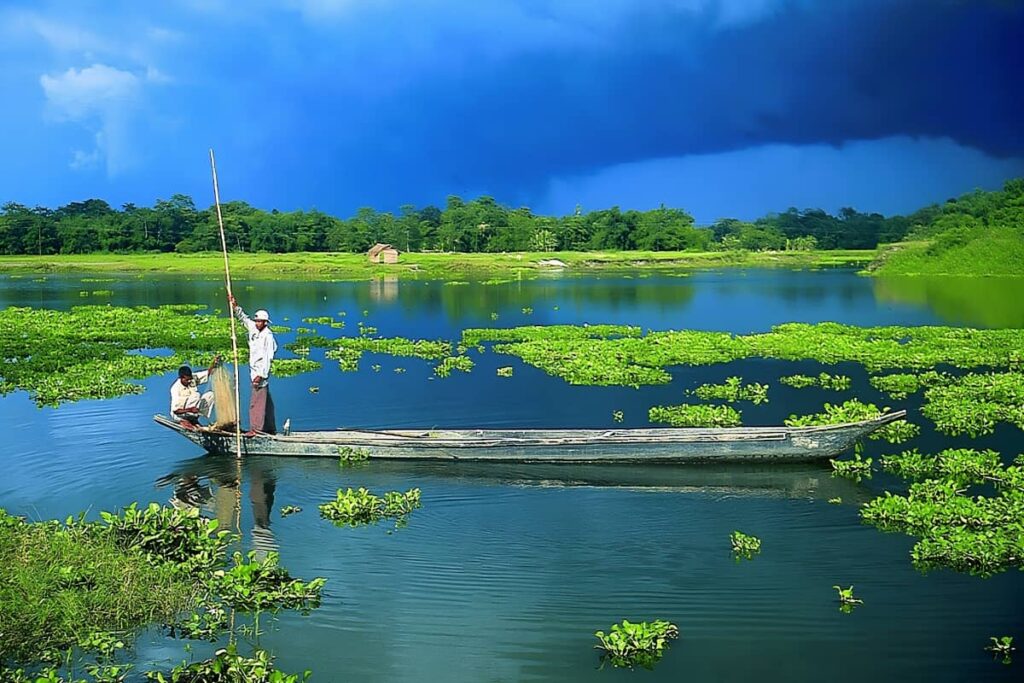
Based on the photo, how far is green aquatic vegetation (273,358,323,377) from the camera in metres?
26.4

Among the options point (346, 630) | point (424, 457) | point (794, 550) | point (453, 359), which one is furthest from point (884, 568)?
point (453, 359)

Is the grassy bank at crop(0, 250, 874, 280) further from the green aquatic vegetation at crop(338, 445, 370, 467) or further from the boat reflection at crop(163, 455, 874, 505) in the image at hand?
the green aquatic vegetation at crop(338, 445, 370, 467)

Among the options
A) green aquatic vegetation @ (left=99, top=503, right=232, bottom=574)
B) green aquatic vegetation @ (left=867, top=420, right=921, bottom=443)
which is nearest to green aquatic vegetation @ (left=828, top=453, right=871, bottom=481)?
green aquatic vegetation @ (left=867, top=420, right=921, bottom=443)

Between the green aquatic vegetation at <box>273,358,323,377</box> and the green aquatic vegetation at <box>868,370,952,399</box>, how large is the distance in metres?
16.1

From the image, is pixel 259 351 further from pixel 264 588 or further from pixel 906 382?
pixel 906 382

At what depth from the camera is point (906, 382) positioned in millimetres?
23094

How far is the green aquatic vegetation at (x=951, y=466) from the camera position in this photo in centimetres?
1470

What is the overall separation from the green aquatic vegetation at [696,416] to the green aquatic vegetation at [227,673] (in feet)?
39.7

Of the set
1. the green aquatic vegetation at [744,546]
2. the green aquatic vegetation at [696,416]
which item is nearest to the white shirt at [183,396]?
the green aquatic vegetation at [696,416]

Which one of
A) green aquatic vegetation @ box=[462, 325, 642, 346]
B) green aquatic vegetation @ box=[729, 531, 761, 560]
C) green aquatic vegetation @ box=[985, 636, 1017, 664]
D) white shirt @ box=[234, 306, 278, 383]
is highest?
white shirt @ box=[234, 306, 278, 383]

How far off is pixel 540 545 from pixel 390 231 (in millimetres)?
115352

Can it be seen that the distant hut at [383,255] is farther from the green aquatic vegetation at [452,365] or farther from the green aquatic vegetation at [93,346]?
the green aquatic vegetation at [452,365]

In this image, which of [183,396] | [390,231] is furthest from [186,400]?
[390,231]

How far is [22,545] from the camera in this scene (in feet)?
35.0
